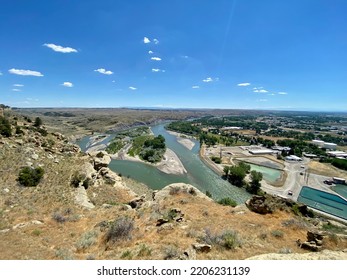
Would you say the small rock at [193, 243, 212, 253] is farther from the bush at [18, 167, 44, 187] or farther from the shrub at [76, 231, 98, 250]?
the bush at [18, 167, 44, 187]

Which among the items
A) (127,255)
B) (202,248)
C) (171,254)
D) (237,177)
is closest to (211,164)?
(237,177)

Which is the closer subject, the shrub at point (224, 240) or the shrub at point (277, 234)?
the shrub at point (224, 240)

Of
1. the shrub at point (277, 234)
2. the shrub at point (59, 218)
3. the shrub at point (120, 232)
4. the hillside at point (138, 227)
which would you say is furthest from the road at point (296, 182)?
the shrub at point (59, 218)

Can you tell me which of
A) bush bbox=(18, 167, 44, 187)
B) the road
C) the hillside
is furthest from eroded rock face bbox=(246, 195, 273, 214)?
the road

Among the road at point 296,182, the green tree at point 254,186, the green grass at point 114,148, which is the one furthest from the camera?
the green grass at point 114,148

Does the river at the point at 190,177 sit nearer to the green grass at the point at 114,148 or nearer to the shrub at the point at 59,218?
the green grass at the point at 114,148

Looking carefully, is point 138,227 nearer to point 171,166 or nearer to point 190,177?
point 190,177

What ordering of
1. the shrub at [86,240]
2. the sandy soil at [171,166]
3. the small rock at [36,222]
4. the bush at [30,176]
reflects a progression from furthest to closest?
1. the sandy soil at [171,166]
2. the bush at [30,176]
3. the small rock at [36,222]
4. the shrub at [86,240]
